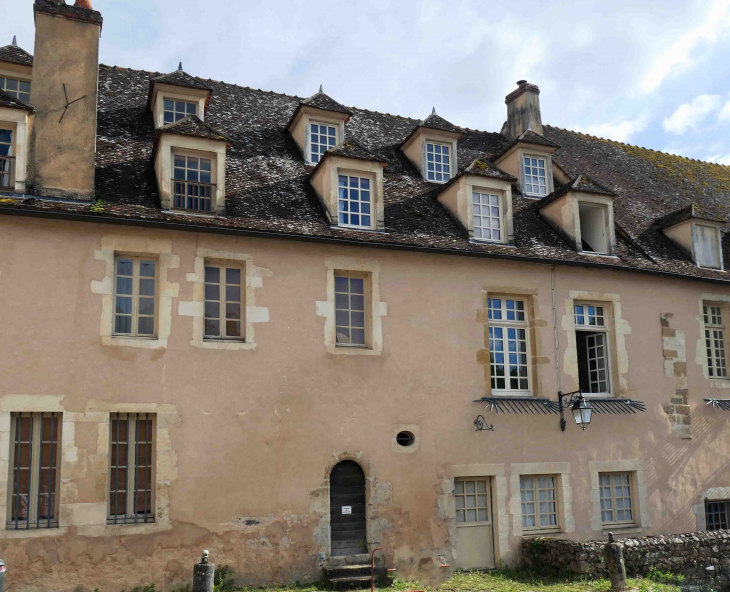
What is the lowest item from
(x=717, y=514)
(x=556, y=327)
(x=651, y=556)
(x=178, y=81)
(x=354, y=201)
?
(x=651, y=556)

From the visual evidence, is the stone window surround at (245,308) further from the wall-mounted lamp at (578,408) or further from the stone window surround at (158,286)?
the wall-mounted lamp at (578,408)

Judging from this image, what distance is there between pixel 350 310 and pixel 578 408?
3954 mm

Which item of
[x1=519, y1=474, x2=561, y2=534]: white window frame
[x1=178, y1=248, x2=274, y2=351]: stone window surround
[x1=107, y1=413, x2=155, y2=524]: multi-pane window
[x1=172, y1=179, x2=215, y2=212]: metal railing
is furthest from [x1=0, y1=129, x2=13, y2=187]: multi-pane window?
[x1=519, y1=474, x2=561, y2=534]: white window frame

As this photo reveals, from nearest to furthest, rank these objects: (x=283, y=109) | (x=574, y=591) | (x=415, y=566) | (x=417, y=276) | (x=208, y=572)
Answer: (x=208, y=572) < (x=574, y=591) < (x=415, y=566) < (x=417, y=276) < (x=283, y=109)

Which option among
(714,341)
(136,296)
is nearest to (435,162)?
(714,341)

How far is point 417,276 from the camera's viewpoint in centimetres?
1262

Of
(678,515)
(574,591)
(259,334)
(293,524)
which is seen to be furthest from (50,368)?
(678,515)

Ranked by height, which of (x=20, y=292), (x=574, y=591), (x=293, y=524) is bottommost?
(x=574, y=591)

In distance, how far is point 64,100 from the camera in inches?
447

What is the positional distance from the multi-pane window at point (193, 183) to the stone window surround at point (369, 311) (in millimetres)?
2065

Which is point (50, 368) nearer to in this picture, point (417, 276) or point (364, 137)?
point (417, 276)

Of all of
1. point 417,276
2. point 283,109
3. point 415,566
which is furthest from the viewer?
point 283,109

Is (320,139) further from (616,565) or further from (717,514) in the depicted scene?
(717,514)

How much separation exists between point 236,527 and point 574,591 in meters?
4.69
